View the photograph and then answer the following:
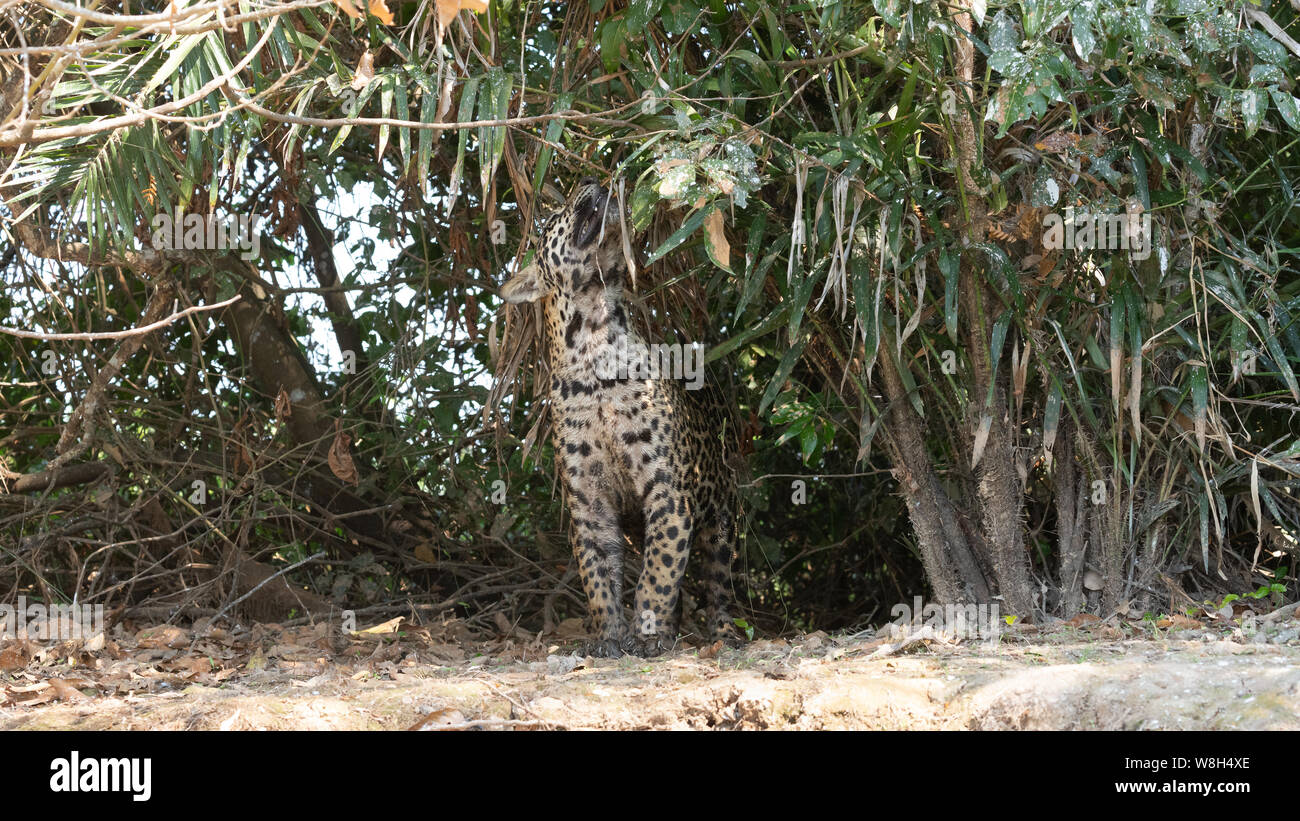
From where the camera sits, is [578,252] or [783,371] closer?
[783,371]

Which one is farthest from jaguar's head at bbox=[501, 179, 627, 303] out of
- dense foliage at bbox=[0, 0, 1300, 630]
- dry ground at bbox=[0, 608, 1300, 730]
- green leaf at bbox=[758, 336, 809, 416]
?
dry ground at bbox=[0, 608, 1300, 730]

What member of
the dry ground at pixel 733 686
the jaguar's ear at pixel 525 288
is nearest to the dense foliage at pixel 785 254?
the jaguar's ear at pixel 525 288

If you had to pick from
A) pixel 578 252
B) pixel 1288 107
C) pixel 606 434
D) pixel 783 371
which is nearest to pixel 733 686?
pixel 783 371

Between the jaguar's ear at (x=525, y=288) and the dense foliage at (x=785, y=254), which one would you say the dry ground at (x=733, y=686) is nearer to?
the dense foliage at (x=785, y=254)

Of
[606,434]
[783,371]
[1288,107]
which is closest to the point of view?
[1288,107]

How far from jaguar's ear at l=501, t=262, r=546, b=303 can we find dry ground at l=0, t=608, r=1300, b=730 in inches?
57.4

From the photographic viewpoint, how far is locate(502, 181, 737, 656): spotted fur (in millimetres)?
4707

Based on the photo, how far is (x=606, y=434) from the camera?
477cm

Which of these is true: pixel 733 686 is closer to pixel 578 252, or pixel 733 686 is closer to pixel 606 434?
pixel 606 434

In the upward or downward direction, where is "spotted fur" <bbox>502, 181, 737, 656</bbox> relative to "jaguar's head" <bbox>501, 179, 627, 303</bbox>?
downward

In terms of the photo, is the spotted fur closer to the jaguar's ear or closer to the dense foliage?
the jaguar's ear

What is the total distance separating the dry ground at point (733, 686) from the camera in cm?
284

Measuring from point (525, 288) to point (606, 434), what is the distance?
0.71m

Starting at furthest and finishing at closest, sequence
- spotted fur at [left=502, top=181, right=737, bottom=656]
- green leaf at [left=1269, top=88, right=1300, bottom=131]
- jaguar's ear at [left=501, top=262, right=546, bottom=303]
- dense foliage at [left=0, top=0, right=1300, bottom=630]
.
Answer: jaguar's ear at [left=501, top=262, right=546, bottom=303] < spotted fur at [left=502, top=181, right=737, bottom=656] < dense foliage at [left=0, top=0, right=1300, bottom=630] < green leaf at [left=1269, top=88, right=1300, bottom=131]
